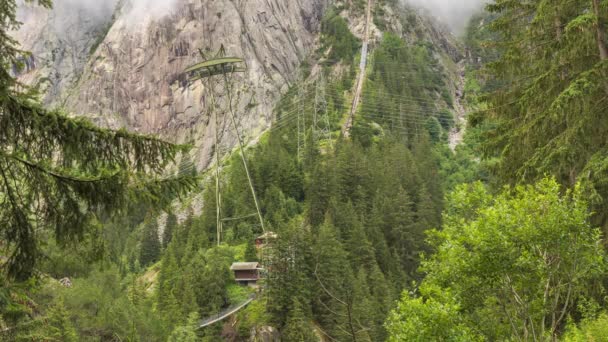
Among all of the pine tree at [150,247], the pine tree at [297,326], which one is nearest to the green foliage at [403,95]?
the pine tree at [150,247]

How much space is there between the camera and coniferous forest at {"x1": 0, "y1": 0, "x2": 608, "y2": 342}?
707 centimetres

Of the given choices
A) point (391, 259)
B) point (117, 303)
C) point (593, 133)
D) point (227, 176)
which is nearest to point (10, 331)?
point (593, 133)

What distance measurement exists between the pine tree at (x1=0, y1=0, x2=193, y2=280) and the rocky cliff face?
263 ft

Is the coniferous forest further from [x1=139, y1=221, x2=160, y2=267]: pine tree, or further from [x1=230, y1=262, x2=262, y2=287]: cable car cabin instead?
[x1=139, y1=221, x2=160, y2=267]: pine tree

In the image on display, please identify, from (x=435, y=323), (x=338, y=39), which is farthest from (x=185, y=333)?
(x=338, y=39)

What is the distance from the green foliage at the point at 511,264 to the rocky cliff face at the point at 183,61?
257 ft

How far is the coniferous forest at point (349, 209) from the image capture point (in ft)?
23.2

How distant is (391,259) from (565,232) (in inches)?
1363

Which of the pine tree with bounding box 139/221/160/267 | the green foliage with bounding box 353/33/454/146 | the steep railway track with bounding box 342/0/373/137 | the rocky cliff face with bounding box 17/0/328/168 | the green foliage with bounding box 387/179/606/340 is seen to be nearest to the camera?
the green foliage with bounding box 387/179/606/340

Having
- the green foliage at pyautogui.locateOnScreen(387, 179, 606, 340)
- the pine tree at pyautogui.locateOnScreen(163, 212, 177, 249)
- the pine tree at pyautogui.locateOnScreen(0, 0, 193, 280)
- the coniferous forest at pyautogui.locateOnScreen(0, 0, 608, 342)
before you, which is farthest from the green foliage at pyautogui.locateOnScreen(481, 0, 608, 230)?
the pine tree at pyautogui.locateOnScreen(163, 212, 177, 249)

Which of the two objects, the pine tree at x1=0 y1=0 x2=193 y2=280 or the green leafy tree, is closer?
the pine tree at x1=0 y1=0 x2=193 y2=280

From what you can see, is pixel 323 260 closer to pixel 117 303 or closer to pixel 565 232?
pixel 117 303

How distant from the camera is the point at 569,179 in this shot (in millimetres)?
13180

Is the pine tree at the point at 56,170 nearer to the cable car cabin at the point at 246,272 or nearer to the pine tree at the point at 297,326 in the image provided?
the pine tree at the point at 297,326
